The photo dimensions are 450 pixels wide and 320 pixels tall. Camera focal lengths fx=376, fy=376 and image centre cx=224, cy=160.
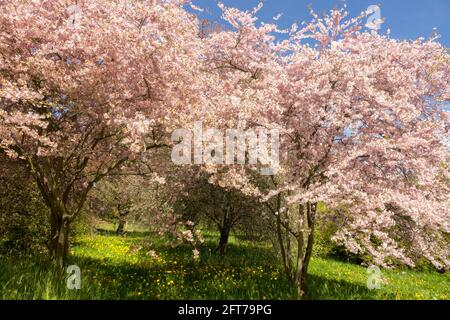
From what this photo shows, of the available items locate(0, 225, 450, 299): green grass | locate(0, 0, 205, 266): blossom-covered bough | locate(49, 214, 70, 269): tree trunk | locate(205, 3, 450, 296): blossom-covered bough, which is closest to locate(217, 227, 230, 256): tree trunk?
locate(0, 225, 450, 299): green grass

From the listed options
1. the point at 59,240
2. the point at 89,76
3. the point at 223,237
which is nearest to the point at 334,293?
the point at 59,240

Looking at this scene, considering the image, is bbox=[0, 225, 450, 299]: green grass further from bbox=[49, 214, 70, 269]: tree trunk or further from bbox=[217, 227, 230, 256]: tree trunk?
bbox=[217, 227, 230, 256]: tree trunk

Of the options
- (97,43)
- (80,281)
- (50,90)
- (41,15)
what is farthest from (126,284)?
(41,15)

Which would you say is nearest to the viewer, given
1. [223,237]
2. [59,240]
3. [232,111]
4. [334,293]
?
[232,111]

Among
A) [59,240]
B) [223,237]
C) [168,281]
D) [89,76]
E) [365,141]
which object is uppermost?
[89,76]

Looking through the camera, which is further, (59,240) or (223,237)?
(223,237)

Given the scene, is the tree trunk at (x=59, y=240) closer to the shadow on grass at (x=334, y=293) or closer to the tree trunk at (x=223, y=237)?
the shadow on grass at (x=334, y=293)

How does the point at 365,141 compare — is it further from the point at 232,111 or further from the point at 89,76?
the point at 89,76

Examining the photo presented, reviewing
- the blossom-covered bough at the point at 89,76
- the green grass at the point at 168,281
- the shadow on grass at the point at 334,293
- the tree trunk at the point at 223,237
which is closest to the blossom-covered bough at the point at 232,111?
the blossom-covered bough at the point at 89,76

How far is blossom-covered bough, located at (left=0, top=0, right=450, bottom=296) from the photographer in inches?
304

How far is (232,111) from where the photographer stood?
8656 mm

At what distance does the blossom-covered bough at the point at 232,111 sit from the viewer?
772 cm
